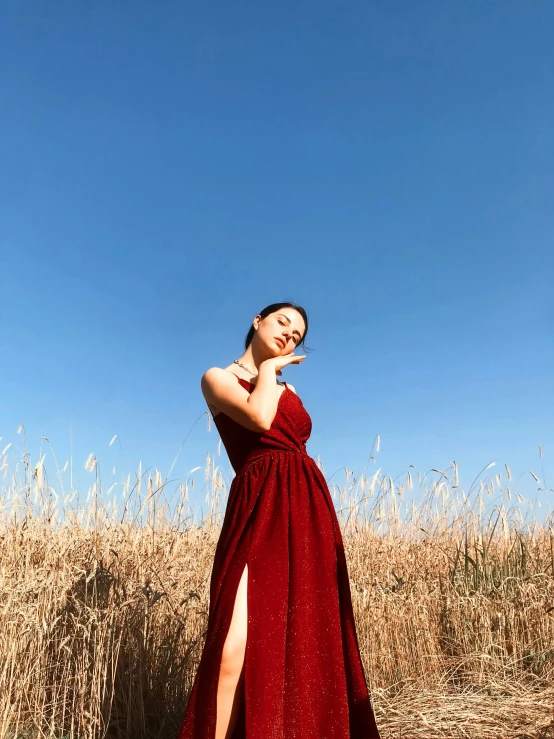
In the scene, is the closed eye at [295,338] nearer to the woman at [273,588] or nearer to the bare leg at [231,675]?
the woman at [273,588]

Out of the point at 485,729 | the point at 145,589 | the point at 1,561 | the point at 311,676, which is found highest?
the point at 1,561

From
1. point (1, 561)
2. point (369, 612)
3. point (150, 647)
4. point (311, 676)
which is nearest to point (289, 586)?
point (311, 676)

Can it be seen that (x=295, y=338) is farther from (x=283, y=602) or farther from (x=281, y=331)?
(x=283, y=602)

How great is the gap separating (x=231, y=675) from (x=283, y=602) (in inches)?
9.3

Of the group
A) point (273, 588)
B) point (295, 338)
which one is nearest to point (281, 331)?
point (295, 338)

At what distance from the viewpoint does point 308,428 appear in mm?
2248

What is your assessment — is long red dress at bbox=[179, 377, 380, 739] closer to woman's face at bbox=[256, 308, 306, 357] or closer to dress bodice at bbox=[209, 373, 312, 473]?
dress bodice at bbox=[209, 373, 312, 473]

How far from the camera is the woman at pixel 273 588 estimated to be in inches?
69.8

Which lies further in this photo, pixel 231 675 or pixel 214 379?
pixel 214 379

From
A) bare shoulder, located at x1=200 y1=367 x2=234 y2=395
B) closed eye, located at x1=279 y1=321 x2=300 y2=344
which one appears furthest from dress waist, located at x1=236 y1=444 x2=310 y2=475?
closed eye, located at x1=279 y1=321 x2=300 y2=344

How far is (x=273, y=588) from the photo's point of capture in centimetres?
185

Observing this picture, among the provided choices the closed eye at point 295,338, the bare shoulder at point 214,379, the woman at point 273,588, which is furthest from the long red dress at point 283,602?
the closed eye at point 295,338

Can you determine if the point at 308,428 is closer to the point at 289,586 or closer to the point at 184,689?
the point at 289,586

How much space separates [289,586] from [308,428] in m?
0.56
